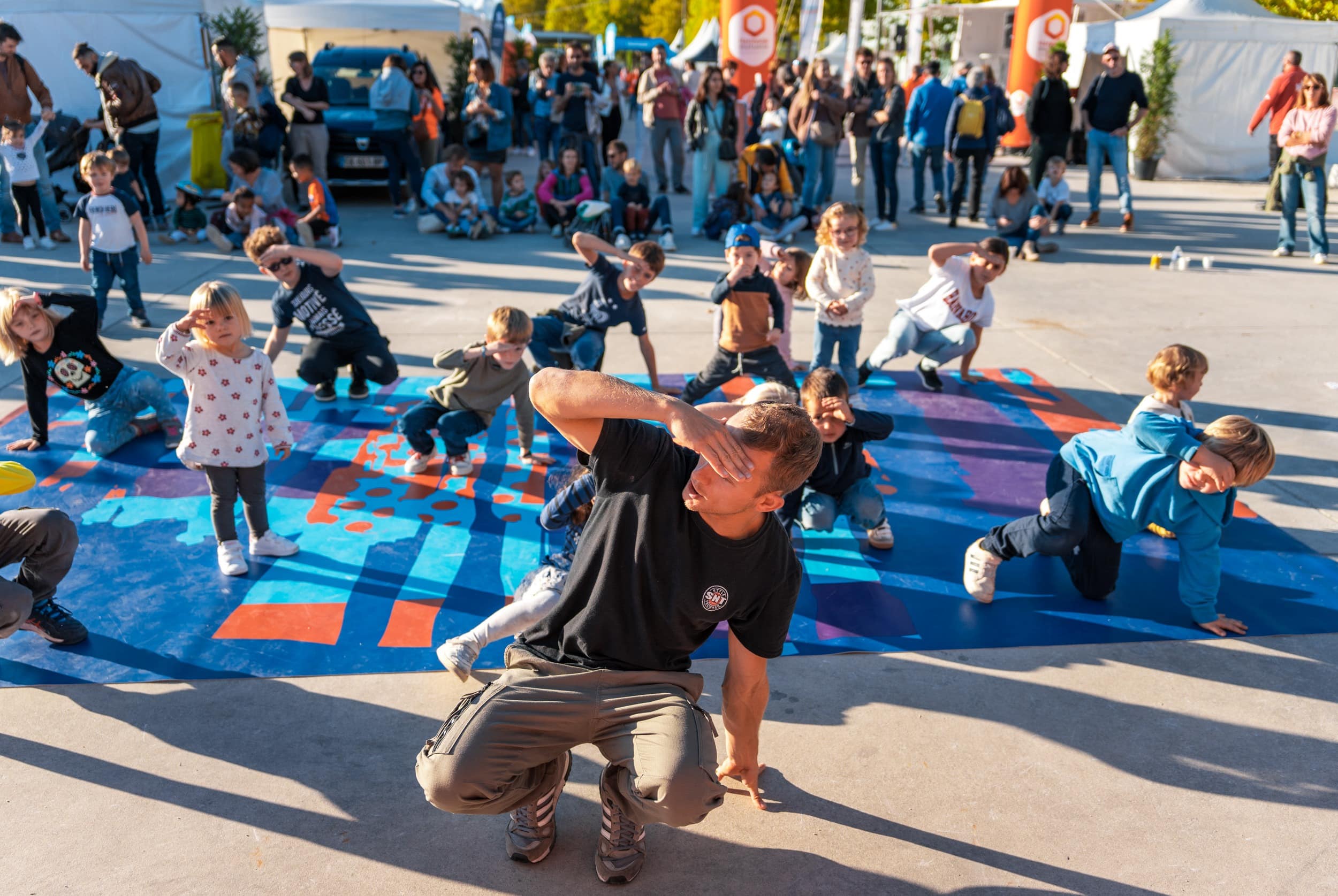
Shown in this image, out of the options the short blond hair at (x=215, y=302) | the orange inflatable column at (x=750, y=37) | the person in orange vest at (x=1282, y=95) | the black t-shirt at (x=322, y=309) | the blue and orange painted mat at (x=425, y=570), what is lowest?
the blue and orange painted mat at (x=425, y=570)

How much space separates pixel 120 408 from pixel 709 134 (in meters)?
8.44

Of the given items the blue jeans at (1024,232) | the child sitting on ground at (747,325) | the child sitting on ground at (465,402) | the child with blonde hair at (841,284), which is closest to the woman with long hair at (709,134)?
the blue jeans at (1024,232)

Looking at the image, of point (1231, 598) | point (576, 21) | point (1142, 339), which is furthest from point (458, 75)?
point (576, 21)

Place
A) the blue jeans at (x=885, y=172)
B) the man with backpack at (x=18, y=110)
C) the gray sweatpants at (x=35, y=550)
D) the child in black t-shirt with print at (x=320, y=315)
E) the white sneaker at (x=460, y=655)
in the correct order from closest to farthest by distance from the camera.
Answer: the gray sweatpants at (x=35, y=550), the white sneaker at (x=460, y=655), the child in black t-shirt with print at (x=320, y=315), the man with backpack at (x=18, y=110), the blue jeans at (x=885, y=172)

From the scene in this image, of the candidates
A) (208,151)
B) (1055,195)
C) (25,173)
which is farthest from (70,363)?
(1055,195)

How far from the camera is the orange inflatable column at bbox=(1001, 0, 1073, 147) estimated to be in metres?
21.0

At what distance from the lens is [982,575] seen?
4379mm

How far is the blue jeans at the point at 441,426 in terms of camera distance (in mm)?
5520

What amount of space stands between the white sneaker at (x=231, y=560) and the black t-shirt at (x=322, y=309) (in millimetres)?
1974

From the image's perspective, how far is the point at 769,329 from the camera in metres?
6.36

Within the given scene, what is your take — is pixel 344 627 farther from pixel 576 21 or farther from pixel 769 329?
pixel 576 21

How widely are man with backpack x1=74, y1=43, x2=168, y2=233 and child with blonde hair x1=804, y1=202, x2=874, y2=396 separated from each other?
8546 millimetres

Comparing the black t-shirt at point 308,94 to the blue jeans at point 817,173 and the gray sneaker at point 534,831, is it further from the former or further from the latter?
the gray sneaker at point 534,831

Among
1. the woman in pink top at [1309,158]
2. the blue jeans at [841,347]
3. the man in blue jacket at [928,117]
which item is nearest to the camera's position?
the blue jeans at [841,347]
